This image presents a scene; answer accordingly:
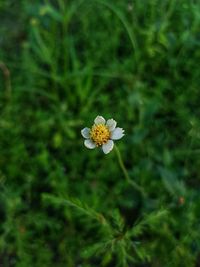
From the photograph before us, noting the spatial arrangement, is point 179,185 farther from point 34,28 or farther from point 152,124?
point 34,28

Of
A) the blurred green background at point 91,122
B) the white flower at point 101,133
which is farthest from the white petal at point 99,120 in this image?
the blurred green background at point 91,122

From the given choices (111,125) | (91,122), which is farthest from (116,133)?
(91,122)

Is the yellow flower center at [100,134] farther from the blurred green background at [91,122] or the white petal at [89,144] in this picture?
the blurred green background at [91,122]

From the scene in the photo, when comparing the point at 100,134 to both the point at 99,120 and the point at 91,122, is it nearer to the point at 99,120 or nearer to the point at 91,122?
the point at 99,120

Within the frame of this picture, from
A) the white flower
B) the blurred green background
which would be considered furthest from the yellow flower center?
the blurred green background

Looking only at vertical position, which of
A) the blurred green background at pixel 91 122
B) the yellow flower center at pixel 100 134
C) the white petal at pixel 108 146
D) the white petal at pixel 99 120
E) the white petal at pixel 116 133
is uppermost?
the blurred green background at pixel 91 122

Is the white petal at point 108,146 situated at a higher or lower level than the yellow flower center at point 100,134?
lower
